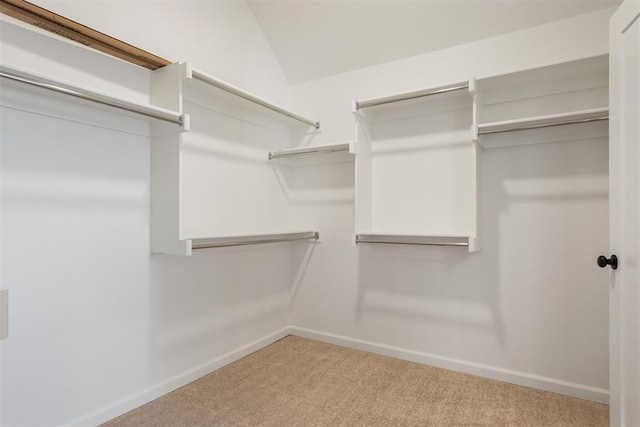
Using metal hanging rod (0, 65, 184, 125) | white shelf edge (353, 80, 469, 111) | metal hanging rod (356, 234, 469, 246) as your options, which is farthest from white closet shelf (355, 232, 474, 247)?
metal hanging rod (0, 65, 184, 125)

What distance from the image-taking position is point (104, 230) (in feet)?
6.00

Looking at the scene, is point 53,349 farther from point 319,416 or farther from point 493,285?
point 493,285

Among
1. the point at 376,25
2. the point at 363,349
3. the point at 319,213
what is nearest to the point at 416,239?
the point at 319,213

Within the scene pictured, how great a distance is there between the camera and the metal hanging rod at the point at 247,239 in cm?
207

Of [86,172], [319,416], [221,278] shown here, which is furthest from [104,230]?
[319,416]

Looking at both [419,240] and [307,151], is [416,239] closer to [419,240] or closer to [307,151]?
[419,240]

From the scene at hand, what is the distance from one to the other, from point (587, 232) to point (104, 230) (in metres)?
2.57

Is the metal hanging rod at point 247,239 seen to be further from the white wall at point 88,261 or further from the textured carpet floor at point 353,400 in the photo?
the textured carpet floor at point 353,400

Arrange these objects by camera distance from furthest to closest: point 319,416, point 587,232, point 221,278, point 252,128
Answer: point 252,128, point 221,278, point 587,232, point 319,416

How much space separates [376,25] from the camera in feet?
8.18

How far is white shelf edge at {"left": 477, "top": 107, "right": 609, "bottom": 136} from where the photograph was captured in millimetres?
1879

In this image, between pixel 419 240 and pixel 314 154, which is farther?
pixel 314 154

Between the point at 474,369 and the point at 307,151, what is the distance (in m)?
1.84

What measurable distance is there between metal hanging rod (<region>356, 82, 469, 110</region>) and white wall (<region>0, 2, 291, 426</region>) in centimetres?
103
